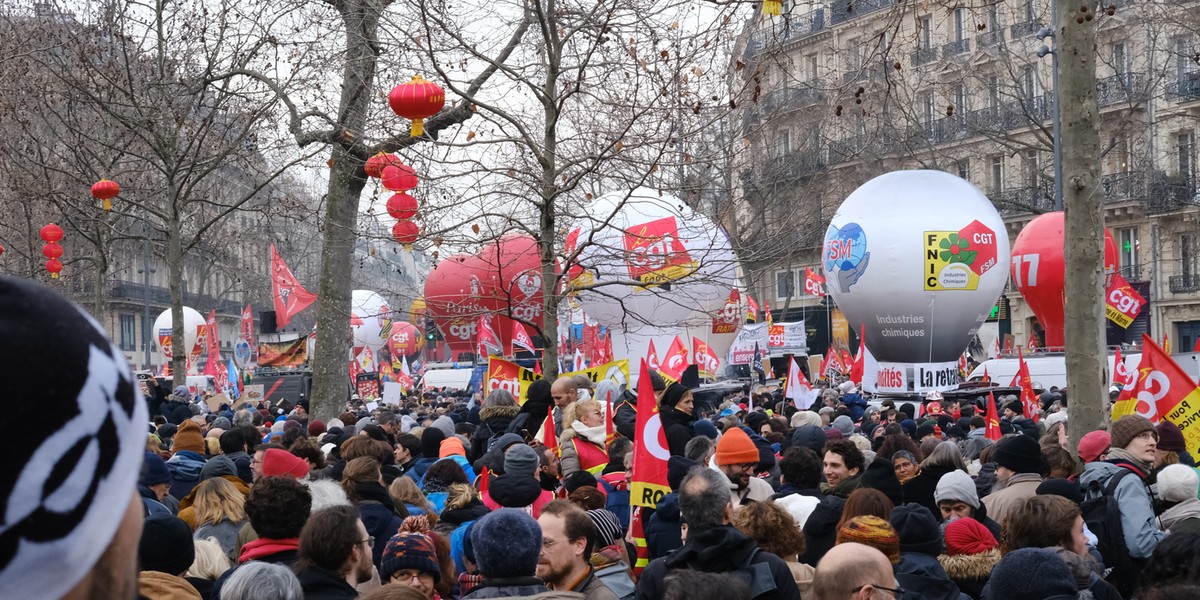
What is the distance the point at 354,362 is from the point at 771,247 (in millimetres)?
31977

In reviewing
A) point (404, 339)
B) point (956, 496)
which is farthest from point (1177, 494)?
point (404, 339)

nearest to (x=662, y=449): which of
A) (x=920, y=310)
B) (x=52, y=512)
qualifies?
(x=52, y=512)

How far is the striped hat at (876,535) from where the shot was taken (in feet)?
16.4

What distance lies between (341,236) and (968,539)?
12778 mm

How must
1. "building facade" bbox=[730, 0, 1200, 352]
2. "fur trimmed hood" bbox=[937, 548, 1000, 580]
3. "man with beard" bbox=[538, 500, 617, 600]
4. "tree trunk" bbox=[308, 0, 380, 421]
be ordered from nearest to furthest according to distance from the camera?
"man with beard" bbox=[538, 500, 617, 600], "fur trimmed hood" bbox=[937, 548, 1000, 580], "tree trunk" bbox=[308, 0, 380, 421], "building facade" bbox=[730, 0, 1200, 352]

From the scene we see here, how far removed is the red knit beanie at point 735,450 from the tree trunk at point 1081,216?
14.3 ft

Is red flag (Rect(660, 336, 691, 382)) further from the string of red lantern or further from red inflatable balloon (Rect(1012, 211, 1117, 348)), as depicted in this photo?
the string of red lantern

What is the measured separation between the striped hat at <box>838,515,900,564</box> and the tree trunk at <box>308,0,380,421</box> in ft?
35.9

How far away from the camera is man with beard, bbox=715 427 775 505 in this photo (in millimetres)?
7047

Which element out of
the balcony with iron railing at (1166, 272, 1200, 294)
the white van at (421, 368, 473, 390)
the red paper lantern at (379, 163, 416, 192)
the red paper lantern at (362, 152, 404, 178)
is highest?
the red paper lantern at (362, 152, 404, 178)

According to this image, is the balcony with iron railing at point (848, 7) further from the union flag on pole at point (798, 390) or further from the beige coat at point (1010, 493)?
the union flag on pole at point (798, 390)

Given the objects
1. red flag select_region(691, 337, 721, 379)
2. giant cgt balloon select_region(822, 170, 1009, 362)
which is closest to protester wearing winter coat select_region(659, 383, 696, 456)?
red flag select_region(691, 337, 721, 379)

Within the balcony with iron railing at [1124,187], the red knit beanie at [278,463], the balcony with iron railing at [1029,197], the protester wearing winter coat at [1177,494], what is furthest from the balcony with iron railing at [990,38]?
the red knit beanie at [278,463]

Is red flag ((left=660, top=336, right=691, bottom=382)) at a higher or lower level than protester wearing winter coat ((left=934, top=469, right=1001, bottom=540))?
higher
